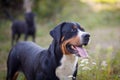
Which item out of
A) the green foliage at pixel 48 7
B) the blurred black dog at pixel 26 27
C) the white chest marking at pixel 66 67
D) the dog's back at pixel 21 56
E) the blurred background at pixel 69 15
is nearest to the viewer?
the white chest marking at pixel 66 67

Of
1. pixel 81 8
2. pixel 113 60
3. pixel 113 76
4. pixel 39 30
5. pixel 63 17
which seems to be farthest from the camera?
pixel 81 8

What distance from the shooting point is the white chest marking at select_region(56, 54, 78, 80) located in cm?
638

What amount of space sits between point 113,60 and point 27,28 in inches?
331

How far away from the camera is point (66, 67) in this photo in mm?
6418

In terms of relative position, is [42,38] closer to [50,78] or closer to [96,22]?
[96,22]

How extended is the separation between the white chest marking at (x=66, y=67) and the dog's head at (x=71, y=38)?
116 millimetres

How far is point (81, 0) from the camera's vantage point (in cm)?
2500

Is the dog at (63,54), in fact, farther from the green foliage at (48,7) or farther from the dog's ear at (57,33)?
the green foliage at (48,7)

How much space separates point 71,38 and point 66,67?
53 centimetres

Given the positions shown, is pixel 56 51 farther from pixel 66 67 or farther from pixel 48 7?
pixel 48 7

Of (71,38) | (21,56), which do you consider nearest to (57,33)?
(71,38)

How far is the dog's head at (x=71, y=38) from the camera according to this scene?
6227mm

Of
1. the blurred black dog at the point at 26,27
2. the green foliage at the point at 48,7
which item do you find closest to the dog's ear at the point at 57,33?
the blurred black dog at the point at 26,27

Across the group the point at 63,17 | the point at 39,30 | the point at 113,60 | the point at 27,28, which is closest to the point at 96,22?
the point at 63,17
